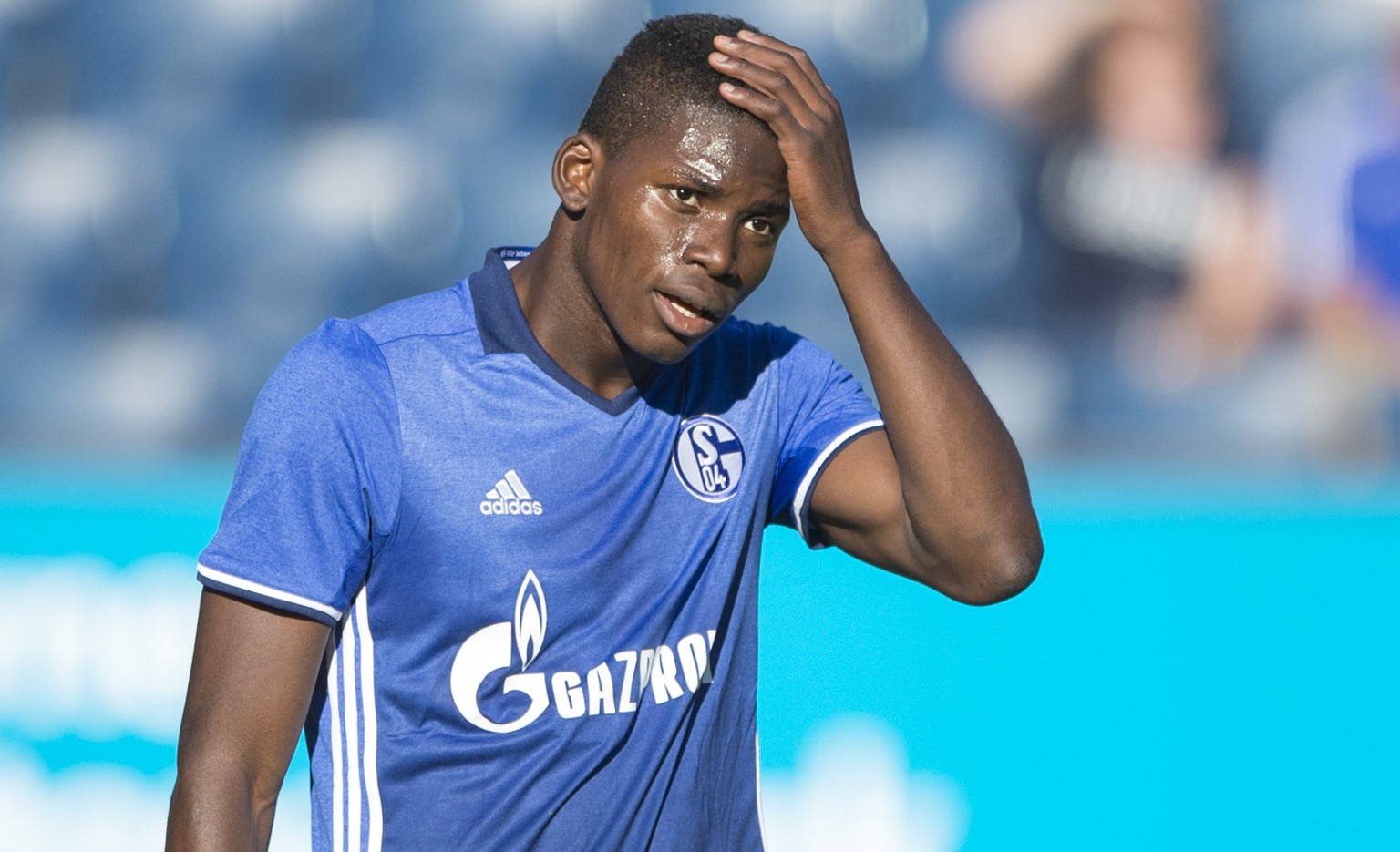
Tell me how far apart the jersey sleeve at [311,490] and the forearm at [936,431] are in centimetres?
49

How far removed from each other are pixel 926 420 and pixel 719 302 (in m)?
0.25

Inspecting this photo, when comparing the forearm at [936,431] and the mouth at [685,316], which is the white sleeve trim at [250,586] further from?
the forearm at [936,431]

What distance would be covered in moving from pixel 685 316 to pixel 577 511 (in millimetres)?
222

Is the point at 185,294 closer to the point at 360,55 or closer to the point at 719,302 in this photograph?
the point at 360,55

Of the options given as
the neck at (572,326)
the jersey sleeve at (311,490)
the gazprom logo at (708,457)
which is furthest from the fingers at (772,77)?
the jersey sleeve at (311,490)

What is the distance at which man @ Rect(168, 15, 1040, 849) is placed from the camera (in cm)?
138

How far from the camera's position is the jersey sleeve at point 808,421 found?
1.72 m

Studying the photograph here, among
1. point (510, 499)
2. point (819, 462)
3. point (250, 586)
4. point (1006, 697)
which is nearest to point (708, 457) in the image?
point (819, 462)

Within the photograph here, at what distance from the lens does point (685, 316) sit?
1521 millimetres

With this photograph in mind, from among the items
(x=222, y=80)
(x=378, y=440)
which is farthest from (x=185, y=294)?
(x=378, y=440)

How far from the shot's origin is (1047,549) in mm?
3043

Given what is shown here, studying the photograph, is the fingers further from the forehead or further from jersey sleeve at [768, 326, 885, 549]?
jersey sleeve at [768, 326, 885, 549]

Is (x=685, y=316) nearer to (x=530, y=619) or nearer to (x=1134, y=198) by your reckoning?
(x=530, y=619)

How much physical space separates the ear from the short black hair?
15 millimetres
